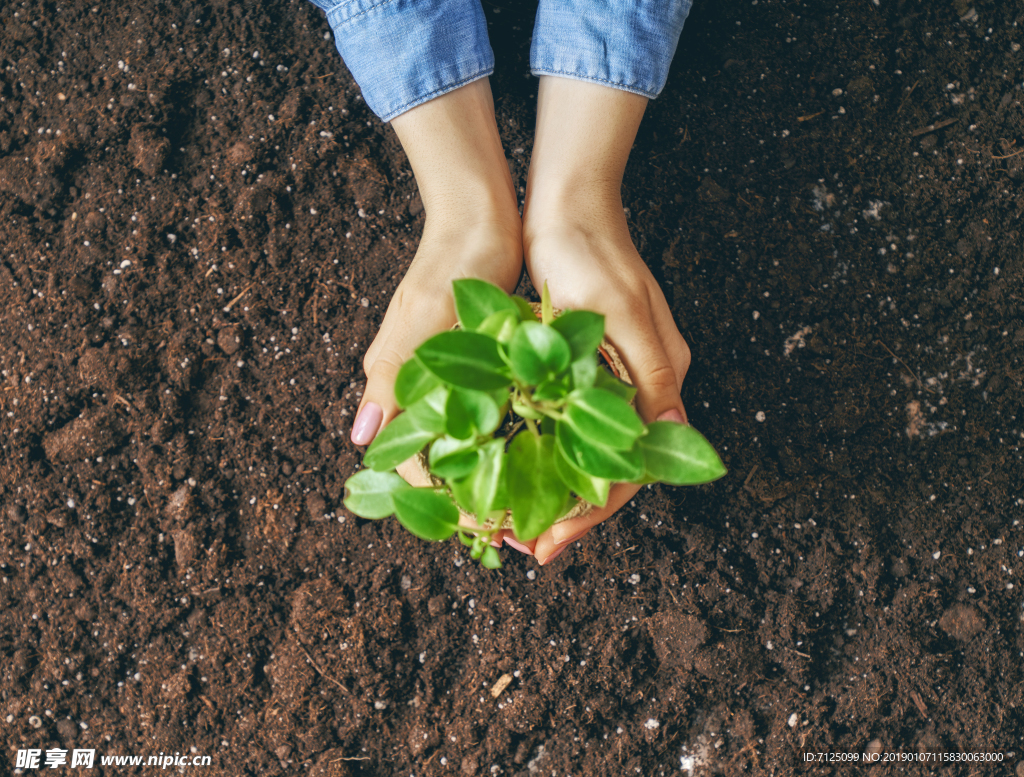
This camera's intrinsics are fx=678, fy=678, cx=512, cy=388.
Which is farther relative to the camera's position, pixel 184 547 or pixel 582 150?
pixel 184 547

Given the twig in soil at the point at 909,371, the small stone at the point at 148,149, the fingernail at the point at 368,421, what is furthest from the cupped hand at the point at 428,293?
the twig in soil at the point at 909,371

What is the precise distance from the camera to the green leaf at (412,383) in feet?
2.30

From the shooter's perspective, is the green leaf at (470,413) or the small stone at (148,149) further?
the small stone at (148,149)

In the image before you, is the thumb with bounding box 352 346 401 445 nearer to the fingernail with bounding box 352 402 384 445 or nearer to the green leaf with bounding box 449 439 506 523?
the fingernail with bounding box 352 402 384 445

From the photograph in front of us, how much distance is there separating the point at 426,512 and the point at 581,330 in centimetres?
25

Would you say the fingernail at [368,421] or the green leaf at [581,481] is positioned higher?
the green leaf at [581,481]

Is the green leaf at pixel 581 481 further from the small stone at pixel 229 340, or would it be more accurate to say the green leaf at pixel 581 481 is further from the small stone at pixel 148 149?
the small stone at pixel 148 149

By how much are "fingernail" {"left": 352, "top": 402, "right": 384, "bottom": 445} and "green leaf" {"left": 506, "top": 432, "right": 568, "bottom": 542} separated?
0.95ft

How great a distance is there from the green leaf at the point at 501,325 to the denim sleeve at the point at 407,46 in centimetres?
54

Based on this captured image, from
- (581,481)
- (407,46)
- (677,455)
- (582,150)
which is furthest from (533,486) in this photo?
(407,46)

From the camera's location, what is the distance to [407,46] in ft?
3.37

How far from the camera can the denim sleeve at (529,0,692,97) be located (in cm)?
103

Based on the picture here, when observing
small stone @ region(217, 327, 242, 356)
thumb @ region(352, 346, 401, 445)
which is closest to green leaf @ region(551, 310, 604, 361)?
thumb @ region(352, 346, 401, 445)

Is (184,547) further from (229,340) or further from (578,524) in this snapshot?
(578,524)
